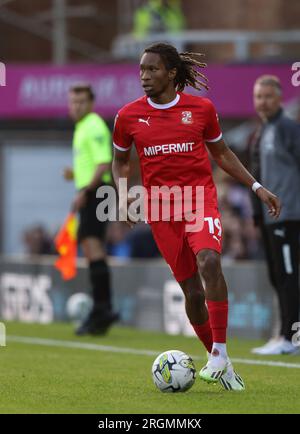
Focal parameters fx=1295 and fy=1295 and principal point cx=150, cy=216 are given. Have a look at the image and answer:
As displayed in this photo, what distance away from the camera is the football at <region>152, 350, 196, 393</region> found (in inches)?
309

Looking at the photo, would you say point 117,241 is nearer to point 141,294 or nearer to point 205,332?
point 141,294

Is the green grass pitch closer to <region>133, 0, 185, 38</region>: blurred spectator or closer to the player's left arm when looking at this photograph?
the player's left arm

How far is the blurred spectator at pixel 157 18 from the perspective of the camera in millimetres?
20547

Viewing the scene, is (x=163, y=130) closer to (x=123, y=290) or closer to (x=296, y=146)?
(x=296, y=146)

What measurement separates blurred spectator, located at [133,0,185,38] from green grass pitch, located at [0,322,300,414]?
8797 mm

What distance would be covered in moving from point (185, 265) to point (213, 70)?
447 inches

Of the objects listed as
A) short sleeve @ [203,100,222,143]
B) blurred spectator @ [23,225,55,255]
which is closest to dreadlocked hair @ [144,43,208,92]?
short sleeve @ [203,100,222,143]

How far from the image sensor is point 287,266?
10.9m

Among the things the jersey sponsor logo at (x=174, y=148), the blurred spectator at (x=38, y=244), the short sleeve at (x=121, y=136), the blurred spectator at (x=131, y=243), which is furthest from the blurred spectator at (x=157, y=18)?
the jersey sponsor logo at (x=174, y=148)

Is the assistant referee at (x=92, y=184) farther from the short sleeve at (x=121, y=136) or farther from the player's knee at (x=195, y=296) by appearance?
the player's knee at (x=195, y=296)

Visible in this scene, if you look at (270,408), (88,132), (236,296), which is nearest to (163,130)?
Result: (270,408)

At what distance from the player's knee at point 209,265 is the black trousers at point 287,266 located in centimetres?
308

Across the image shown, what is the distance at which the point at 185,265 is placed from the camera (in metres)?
8.23

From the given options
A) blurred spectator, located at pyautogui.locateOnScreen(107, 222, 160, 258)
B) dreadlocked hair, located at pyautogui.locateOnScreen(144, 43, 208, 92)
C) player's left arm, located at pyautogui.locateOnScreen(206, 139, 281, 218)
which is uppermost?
dreadlocked hair, located at pyautogui.locateOnScreen(144, 43, 208, 92)
